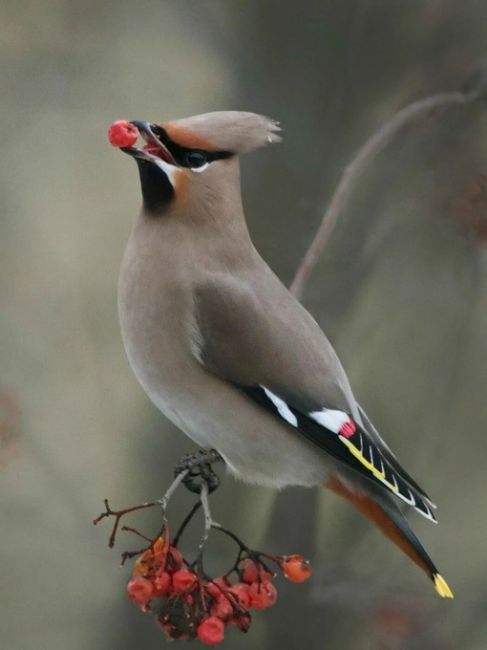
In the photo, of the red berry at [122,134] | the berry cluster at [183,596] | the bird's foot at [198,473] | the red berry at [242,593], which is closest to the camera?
the red berry at [122,134]

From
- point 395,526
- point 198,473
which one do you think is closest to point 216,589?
point 198,473

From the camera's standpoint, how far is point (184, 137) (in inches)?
94.3

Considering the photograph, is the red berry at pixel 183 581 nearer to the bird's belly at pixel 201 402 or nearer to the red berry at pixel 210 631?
the red berry at pixel 210 631

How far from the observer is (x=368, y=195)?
3582 millimetres

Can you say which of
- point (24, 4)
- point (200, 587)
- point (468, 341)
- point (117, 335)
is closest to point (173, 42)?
point (24, 4)

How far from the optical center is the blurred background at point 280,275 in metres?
3.53

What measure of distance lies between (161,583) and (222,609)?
124mm

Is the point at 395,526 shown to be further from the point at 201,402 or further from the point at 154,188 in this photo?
the point at 154,188

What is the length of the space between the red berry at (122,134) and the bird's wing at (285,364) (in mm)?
493

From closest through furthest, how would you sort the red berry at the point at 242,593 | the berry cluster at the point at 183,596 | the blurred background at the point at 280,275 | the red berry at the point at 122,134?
the red berry at the point at 122,134 < the berry cluster at the point at 183,596 < the red berry at the point at 242,593 < the blurred background at the point at 280,275

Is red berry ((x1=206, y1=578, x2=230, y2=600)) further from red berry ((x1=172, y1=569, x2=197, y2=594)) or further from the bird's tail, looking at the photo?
the bird's tail

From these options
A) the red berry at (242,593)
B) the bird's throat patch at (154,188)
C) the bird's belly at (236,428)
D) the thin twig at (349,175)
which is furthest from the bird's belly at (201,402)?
the red berry at (242,593)

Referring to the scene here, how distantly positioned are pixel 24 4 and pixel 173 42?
0.52 meters

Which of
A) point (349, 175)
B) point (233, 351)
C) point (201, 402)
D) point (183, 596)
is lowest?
point (183, 596)
